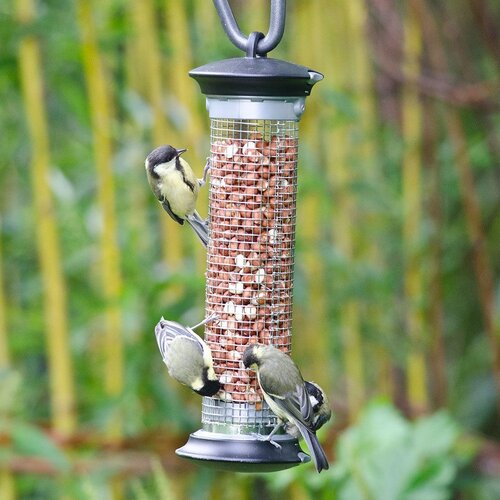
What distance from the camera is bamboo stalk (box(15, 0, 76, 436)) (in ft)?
14.3

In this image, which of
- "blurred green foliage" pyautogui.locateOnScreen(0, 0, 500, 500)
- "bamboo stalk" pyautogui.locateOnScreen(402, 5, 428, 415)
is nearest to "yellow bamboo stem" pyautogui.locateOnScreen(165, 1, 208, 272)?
"blurred green foliage" pyautogui.locateOnScreen(0, 0, 500, 500)

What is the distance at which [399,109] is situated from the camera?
253 inches

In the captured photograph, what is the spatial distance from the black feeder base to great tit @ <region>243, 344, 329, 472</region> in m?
0.03

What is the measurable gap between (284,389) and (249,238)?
1.43 feet

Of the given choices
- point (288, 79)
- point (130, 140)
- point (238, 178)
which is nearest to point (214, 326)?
point (238, 178)

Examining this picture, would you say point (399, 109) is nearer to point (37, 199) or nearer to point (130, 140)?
point (130, 140)

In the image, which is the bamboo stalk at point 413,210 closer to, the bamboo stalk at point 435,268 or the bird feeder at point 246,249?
the bamboo stalk at point 435,268

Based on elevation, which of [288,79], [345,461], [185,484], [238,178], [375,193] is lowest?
[185,484]

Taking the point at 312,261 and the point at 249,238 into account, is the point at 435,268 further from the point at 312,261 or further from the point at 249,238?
the point at 249,238

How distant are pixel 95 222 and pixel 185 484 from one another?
1.39m

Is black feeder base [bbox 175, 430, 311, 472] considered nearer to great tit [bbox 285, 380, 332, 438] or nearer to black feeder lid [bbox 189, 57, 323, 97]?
great tit [bbox 285, 380, 332, 438]

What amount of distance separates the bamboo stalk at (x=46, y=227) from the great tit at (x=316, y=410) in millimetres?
1729

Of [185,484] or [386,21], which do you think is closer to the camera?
[185,484]

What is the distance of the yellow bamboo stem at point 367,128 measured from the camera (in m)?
5.54
